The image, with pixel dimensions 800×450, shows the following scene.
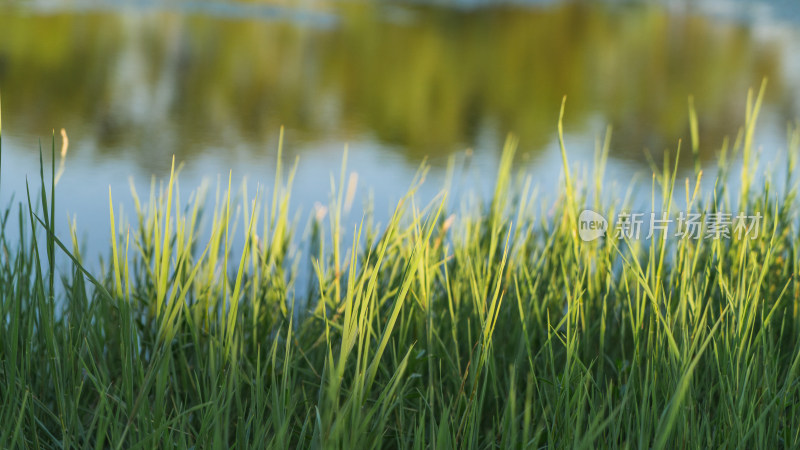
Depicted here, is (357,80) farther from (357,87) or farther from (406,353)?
(406,353)

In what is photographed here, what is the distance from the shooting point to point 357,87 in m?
8.58

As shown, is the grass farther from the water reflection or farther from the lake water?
the water reflection

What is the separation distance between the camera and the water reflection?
21.7ft

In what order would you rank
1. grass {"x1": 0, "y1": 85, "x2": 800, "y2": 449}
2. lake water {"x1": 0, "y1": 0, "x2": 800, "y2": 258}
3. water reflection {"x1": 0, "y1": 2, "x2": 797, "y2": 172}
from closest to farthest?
1. grass {"x1": 0, "y1": 85, "x2": 800, "y2": 449}
2. lake water {"x1": 0, "y1": 0, "x2": 800, "y2": 258}
3. water reflection {"x1": 0, "y1": 2, "x2": 797, "y2": 172}

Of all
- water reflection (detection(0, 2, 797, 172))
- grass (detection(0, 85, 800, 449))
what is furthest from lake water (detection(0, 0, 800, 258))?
grass (detection(0, 85, 800, 449))

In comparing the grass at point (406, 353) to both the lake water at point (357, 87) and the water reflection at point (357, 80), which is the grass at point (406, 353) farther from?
the water reflection at point (357, 80)

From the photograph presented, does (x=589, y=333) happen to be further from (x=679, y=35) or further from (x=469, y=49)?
(x=679, y=35)

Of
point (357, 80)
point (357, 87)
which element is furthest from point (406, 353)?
point (357, 80)

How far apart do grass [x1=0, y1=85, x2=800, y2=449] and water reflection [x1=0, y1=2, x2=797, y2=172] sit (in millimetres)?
4302

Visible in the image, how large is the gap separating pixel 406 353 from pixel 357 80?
7688 mm

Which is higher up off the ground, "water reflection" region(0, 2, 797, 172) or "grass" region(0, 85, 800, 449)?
"water reflection" region(0, 2, 797, 172)

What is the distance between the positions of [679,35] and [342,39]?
5314 millimetres

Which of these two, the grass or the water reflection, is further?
the water reflection

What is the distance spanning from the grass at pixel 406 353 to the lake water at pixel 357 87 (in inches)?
94.3
